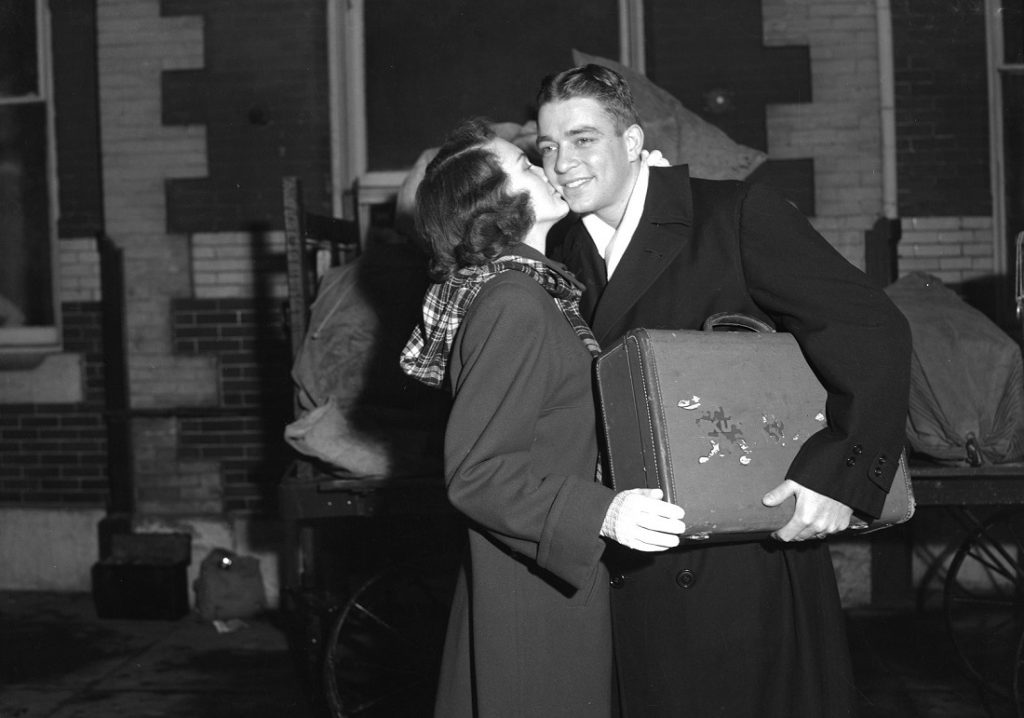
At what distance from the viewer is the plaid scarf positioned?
226cm

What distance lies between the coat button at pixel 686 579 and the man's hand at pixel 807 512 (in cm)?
26

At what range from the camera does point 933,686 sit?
493 centimetres

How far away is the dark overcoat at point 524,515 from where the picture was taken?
81.4 inches

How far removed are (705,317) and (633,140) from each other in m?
0.46

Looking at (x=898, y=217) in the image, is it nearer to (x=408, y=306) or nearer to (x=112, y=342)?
(x=408, y=306)

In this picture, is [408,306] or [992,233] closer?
[408,306]

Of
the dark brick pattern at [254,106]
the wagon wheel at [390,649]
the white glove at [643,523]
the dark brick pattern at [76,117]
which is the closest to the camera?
the white glove at [643,523]

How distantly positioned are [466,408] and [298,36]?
4.92 metres

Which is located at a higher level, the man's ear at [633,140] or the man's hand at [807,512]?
the man's ear at [633,140]

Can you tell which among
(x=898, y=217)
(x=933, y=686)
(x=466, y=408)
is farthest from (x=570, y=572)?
(x=898, y=217)

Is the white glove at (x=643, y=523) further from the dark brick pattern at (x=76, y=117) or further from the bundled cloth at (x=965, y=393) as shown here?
the dark brick pattern at (x=76, y=117)

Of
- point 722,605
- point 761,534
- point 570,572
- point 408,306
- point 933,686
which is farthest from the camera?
point 933,686

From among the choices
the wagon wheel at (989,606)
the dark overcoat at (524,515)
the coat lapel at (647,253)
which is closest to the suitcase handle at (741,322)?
the coat lapel at (647,253)

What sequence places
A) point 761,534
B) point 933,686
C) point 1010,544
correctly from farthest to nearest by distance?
point 1010,544, point 933,686, point 761,534
